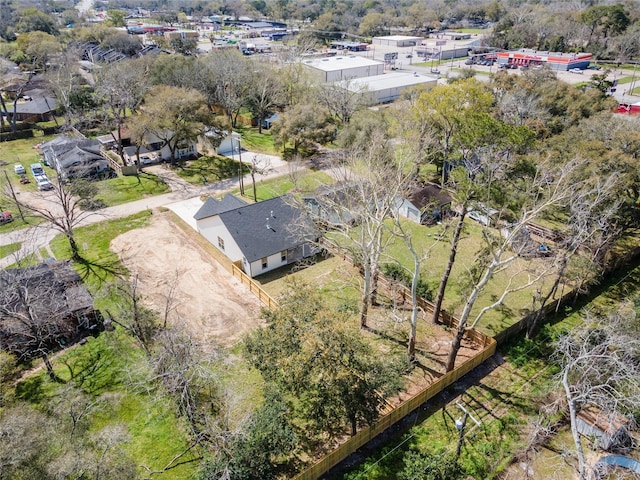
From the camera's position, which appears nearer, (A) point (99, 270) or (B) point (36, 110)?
(A) point (99, 270)

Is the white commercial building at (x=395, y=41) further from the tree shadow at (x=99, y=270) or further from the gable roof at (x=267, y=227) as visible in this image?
the tree shadow at (x=99, y=270)

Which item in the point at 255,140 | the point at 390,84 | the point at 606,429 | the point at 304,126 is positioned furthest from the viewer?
the point at 390,84

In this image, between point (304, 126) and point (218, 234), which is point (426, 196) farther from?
point (218, 234)

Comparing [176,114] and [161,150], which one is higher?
[176,114]

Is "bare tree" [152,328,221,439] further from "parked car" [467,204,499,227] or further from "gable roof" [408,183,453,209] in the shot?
"gable roof" [408,183,453,209]

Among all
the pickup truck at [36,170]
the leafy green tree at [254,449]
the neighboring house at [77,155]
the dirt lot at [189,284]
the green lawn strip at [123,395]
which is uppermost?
the leafy green tree at [254,449]

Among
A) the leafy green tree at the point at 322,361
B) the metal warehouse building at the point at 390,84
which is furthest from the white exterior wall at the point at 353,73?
the leafy green tree at the point at 322,361

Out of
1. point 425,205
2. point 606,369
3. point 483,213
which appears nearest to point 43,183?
point 425,205
